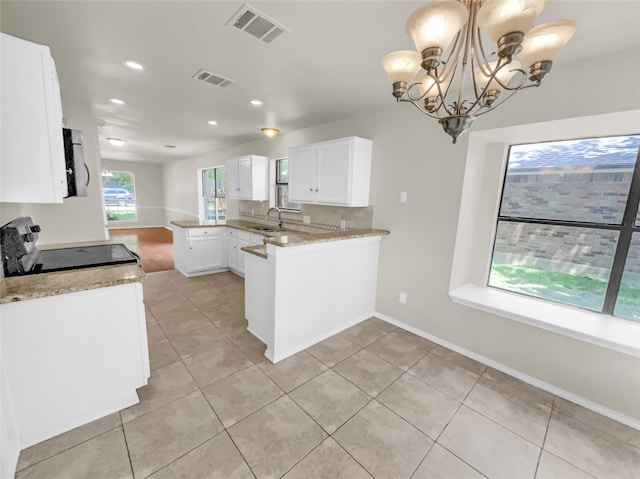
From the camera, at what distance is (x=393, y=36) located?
1638 millimetres

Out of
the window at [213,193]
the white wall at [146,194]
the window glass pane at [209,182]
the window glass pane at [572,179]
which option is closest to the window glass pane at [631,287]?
the window glass pane at [572,179]

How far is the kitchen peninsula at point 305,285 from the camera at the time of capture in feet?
7.37

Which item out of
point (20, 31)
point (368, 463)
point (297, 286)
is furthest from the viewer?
point (297, 286)

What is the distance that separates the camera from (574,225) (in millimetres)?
2262

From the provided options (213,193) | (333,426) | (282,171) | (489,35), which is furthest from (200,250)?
(489,35)

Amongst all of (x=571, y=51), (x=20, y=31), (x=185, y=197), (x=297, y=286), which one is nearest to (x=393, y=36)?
(x=571, y=51)

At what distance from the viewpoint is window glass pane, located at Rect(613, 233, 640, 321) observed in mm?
2010

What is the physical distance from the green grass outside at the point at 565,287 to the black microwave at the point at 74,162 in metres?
3.64

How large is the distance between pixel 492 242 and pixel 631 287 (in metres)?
0.99

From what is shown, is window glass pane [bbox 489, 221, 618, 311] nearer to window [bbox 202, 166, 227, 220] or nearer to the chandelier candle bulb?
the chandelier candle bulb

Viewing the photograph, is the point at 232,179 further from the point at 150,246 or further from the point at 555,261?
the point at 555,261

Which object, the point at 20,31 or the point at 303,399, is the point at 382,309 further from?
the point at 20,31

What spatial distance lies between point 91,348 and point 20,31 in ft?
6.83

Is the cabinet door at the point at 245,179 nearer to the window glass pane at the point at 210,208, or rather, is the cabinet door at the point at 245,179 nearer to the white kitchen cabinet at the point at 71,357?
the window glass pane at the point at 210,208
